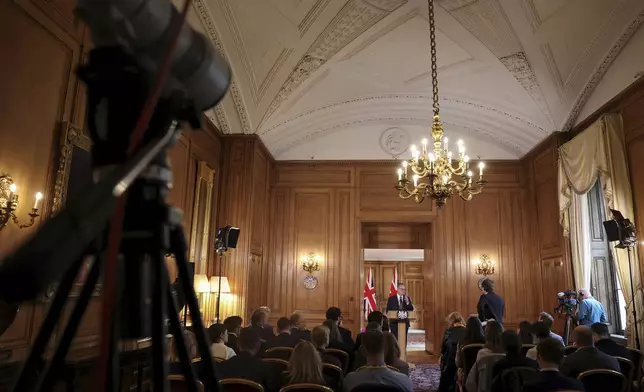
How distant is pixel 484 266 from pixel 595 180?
324cm

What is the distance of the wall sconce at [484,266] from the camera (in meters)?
9.66

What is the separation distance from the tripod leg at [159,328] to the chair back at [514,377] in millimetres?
3085

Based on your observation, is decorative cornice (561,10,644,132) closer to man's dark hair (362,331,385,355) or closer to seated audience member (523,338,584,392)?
seated audience member (523,338,584,392)

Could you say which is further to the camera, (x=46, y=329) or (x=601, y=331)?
(x=601, y=331)

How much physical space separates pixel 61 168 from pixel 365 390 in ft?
10.3

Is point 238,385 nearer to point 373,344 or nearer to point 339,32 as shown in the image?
point 373,344

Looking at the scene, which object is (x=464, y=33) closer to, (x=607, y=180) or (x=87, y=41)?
(x=607, y=180)

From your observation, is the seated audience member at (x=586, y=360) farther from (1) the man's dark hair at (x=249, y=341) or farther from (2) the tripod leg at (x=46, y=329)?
(2) the tripod leg at (x=46, y=329)

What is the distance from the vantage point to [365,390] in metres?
2.53

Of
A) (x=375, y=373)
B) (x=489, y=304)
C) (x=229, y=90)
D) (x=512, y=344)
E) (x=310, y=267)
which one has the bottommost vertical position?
(x=375, y=373)

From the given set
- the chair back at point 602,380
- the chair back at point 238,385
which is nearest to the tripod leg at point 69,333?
the chair back at point 238,385

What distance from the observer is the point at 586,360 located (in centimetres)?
349

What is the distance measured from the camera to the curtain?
245 inches

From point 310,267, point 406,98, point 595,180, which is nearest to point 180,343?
point 595,180
